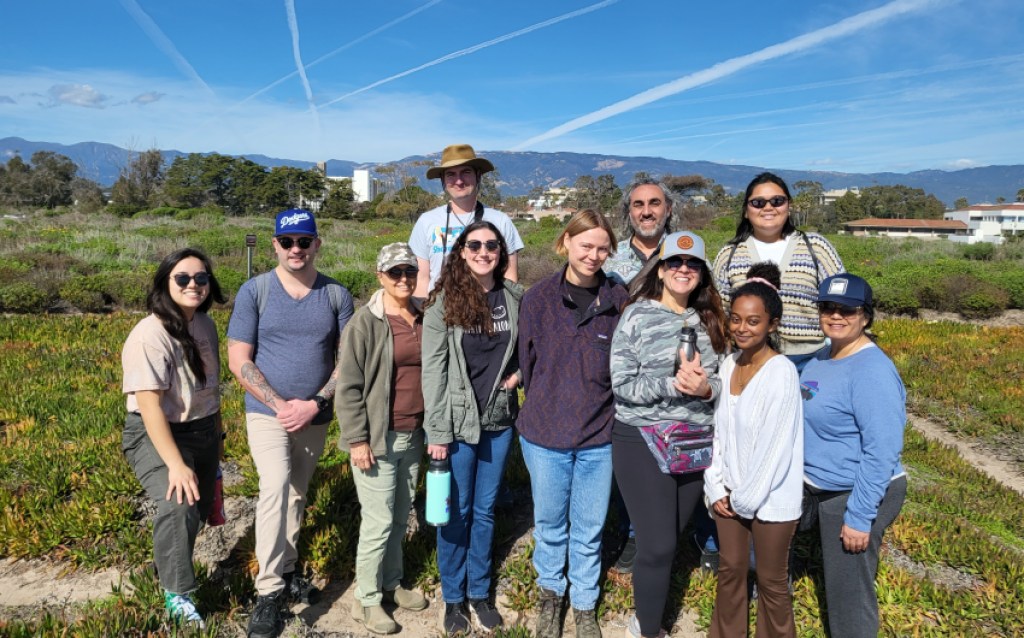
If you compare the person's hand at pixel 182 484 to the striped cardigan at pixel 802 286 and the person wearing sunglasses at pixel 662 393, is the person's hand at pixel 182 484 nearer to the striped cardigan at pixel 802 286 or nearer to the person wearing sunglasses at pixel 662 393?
the person wearing sunglasses at pixel 662 393

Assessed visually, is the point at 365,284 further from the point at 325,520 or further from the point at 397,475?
the point at 397,475

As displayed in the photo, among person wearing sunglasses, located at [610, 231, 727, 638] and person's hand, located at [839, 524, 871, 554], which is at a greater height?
person wearing sunglasses, located at [610, 231, 727, 638]

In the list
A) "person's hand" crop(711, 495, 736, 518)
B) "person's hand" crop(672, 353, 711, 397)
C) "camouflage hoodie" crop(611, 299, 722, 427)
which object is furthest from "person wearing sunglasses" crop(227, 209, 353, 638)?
"person's hand" crop(711, 495, 736, 518)

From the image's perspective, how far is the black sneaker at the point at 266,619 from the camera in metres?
3.10

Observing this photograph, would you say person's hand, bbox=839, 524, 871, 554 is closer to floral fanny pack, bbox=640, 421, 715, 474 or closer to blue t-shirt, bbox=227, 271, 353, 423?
floral fanny pack, bbox=640, 421, 715, 474

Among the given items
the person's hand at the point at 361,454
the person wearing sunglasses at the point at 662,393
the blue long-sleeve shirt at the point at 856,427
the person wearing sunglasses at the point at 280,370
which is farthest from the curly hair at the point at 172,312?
the blue long-sleeve shirt at the point at 856,427

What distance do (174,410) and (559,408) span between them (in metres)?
1.97

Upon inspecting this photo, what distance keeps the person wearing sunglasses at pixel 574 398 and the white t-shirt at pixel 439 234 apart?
2.80 feet

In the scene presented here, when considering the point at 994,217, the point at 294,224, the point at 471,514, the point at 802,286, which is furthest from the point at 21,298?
the point at 994,217

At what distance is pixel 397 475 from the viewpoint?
3240mm

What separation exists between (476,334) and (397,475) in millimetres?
918

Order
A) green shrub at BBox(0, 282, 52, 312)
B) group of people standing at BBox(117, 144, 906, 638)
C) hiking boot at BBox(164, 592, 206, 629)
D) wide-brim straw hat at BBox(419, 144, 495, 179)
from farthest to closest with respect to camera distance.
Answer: green shrub at BBox(0, 282, 52, 312)
wide-brim straw hat at BBox(419, 144, 495, 179)
hiking boot at BBox(164, 592, 206, 629)
group of people standing at BBox(117, 144, 906, 638)

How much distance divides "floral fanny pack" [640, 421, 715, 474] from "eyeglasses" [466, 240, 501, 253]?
46.0 inches

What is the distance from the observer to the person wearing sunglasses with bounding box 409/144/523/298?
3.80 m
